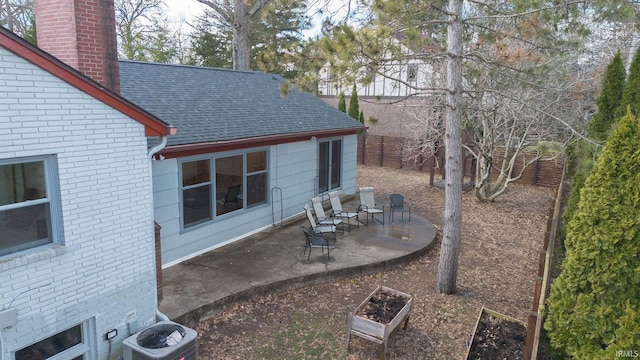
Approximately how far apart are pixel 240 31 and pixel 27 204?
1651cm

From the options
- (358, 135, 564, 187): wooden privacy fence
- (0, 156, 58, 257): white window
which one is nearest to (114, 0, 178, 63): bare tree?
(358, 135, 564, 187): wooden privacy fence

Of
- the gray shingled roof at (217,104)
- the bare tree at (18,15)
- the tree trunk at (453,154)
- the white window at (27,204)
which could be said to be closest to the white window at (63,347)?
the white window at (27,204)

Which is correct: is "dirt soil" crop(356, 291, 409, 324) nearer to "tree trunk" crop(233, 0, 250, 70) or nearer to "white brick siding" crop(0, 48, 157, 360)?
"white brick siding" crop(0, 48, 157, 360)

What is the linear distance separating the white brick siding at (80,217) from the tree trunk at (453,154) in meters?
5.03

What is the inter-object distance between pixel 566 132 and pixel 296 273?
1202 centimetres

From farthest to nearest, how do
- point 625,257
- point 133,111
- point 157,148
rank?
1. point 157,148
2. point 133,111
3. point 625,257

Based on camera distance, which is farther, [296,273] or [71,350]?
[296,273]

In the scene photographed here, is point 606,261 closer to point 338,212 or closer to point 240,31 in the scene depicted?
point 338,212

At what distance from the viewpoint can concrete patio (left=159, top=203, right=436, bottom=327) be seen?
21.4ft

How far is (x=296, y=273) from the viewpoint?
301 inches

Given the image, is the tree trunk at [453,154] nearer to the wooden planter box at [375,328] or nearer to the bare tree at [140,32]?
the wooden planter box at [375,328]

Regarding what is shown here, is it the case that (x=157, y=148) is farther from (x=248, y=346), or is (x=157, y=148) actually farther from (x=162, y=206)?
(x=248, y=346)

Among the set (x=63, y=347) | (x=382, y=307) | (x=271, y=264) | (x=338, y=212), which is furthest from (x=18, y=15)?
(x=382, y=307)

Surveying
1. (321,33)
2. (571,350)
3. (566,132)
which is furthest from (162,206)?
(566,132)
